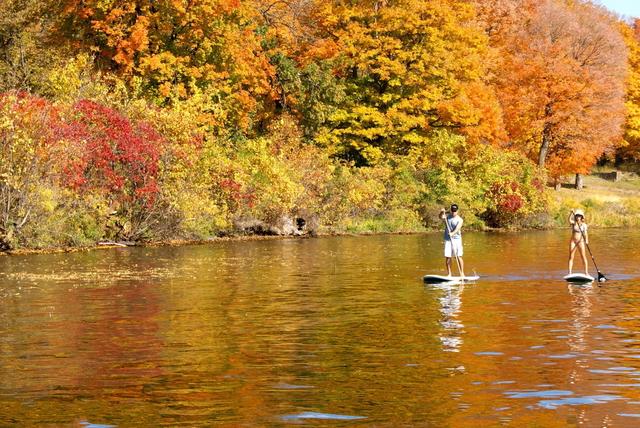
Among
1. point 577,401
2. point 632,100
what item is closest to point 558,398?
point 577,401

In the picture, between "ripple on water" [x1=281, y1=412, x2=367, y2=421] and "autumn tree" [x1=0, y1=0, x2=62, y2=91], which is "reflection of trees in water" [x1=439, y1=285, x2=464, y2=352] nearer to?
"ripple on water" [x1=281, y1=412, x2=367, y2=421]

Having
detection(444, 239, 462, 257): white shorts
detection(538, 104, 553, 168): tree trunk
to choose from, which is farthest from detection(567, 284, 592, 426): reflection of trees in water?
detection(538, 104, 553, 168): tree trunk

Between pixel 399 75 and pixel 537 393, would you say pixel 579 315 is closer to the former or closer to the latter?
pixel 537 393

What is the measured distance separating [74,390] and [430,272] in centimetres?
2040

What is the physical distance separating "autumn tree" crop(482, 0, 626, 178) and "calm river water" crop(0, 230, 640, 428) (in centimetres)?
4238

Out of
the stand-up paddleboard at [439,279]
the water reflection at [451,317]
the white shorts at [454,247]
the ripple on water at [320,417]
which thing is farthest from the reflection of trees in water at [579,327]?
the white shorts at [454,247]

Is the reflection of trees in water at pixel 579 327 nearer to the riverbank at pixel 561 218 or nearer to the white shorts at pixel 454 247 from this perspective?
the white shorts at pixel 454 247

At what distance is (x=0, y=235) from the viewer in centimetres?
4009

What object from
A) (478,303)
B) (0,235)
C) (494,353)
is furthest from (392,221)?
(494,353)

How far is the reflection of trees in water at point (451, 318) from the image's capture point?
18109 mm

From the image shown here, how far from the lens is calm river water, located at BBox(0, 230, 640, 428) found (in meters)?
12.8

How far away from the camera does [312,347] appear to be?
58.1ft

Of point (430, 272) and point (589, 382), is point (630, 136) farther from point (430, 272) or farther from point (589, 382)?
point (589, 382)

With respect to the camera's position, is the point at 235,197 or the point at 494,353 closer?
the point at 494,353
